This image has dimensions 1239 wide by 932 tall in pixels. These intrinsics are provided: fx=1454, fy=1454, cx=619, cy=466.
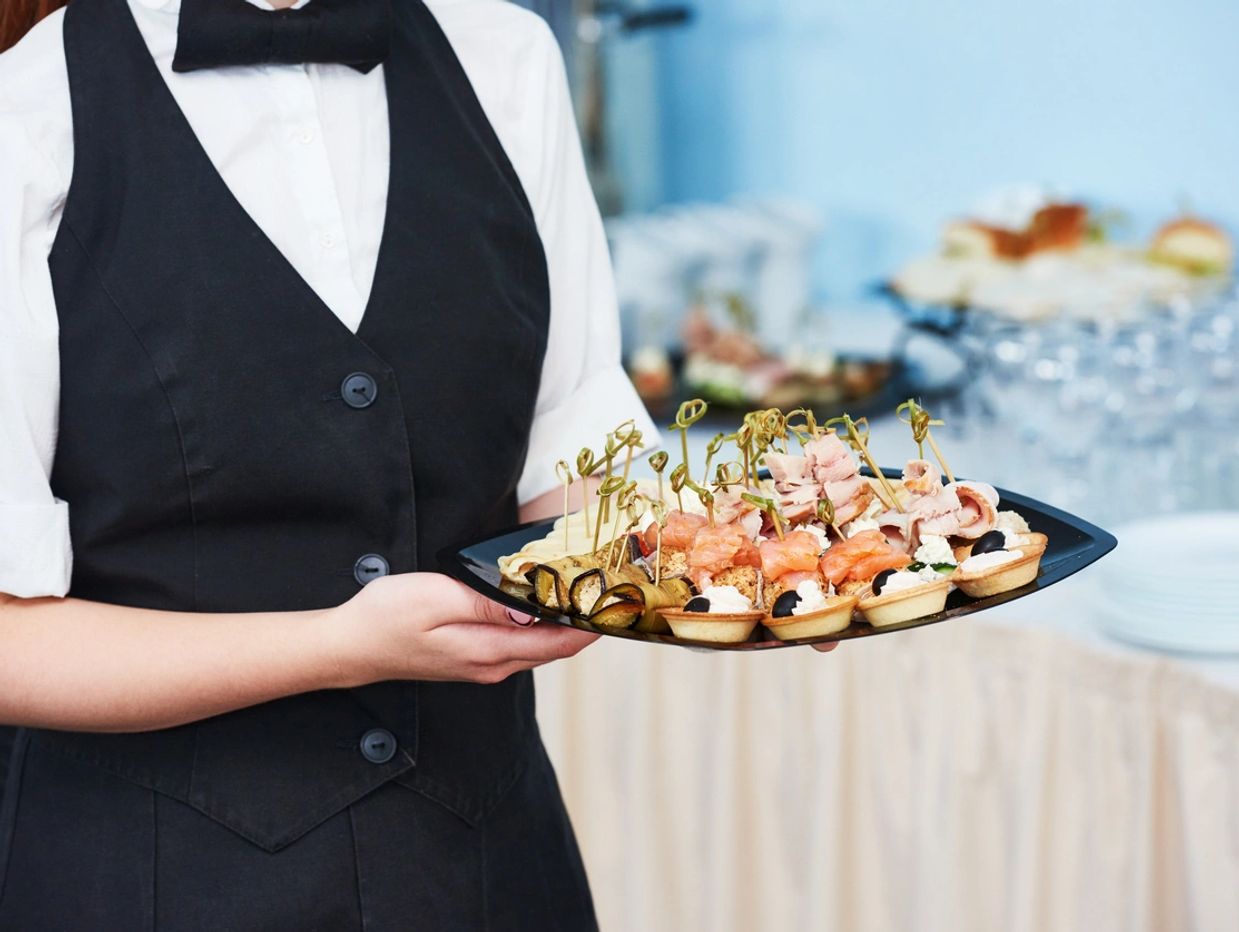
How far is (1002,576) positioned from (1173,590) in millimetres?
830

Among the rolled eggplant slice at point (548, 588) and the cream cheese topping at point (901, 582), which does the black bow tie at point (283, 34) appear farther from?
the cream cheese topping at point (901, 582)

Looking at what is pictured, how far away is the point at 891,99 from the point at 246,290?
9.13 feet

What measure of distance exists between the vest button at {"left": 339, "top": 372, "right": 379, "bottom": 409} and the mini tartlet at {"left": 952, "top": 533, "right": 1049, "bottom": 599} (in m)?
0.46

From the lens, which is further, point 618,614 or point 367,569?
point 367,569

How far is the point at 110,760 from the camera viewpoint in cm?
116

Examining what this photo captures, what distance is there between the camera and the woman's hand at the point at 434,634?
40.1 inches

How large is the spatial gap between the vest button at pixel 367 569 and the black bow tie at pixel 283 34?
1.37ft


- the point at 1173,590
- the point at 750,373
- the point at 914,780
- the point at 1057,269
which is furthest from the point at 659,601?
the point at 1057,269

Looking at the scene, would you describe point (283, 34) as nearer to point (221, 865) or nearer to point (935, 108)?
point (221, 865)

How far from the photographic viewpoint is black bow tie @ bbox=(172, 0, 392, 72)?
116cm

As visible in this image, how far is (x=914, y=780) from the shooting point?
2.04m

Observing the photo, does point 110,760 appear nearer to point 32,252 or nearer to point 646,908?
point 32,252

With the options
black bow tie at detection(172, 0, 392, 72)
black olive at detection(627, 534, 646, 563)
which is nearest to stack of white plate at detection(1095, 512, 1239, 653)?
black olive at detection(627, 534, 646, 563)

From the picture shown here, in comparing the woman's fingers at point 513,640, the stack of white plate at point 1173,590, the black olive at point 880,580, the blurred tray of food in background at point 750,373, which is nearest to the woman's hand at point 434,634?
the woman's fingers at point 513,640
